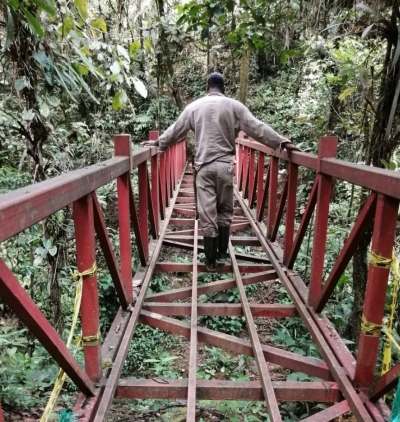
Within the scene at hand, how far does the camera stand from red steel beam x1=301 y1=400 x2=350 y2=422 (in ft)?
6.00

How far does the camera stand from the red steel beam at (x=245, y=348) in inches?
88.4

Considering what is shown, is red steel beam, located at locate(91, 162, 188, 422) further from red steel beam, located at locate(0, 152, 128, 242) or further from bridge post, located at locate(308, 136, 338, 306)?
bridge post, located at locate(308, 136, 338, 306)

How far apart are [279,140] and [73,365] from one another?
233 centimetres

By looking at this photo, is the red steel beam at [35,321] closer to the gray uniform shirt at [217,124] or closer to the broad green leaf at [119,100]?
the broad green leaf at [119,100]

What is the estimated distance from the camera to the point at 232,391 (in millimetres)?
2059

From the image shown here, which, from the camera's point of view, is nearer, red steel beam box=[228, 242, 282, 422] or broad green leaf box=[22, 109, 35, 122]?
red steel beam box=[228, 242, 282, 422]

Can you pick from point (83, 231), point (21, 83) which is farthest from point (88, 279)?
point (21, 83)

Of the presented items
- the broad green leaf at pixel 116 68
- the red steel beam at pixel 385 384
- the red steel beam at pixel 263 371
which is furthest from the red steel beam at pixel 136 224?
the red steel beam at pixel 385 384

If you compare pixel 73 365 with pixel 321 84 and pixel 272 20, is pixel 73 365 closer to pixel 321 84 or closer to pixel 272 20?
pixel 272 20

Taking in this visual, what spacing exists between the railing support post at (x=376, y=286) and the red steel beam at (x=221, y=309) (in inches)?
39.0

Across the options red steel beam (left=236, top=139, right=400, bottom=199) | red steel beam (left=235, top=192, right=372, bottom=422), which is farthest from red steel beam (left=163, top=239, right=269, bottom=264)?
red steel beam (left=236, top=139, right=400, bottom=199)

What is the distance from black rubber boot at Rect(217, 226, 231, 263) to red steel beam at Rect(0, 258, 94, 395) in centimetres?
219

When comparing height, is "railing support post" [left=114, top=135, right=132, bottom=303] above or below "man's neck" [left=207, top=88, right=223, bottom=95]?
below

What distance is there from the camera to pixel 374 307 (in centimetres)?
183
